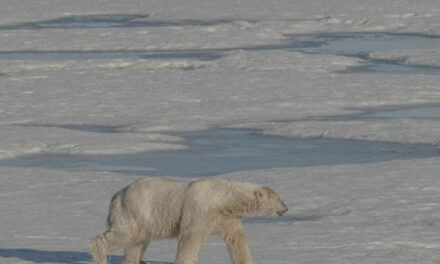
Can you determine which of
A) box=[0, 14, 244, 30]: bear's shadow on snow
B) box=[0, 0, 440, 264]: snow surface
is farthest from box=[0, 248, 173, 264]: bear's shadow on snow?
box=[0, 14, 244, 30]: bear's shadow on snow

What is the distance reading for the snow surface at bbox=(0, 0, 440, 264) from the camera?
7.47m

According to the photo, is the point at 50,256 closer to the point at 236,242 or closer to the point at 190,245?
the point at 190,245

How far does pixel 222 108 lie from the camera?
14391 mm

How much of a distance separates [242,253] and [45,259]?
1051 millimetres

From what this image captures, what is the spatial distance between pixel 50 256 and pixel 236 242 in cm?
103

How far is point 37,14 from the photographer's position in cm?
2833

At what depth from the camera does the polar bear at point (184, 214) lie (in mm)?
6289

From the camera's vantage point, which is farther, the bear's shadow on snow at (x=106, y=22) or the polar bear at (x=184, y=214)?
the bear's shadow on snow at (x=106, y=22)

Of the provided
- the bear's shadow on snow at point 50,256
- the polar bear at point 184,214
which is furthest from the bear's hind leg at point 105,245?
the bear's shadow on snow at point 50,256

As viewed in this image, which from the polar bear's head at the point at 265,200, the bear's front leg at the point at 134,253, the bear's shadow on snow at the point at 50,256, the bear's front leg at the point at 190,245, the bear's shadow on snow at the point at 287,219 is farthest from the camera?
the bear's shadow on snow at the point at 287,219

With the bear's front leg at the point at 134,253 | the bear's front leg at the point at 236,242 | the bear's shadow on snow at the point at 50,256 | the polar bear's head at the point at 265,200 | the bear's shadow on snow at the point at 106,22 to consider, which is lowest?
the bear's shadow on snow at the point at 106,22

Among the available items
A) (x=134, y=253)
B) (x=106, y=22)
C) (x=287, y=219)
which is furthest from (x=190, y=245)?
(x=106, y=22)

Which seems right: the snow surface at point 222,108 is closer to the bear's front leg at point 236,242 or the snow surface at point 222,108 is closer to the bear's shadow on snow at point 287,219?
the bear's shadow on snow at point 287,219

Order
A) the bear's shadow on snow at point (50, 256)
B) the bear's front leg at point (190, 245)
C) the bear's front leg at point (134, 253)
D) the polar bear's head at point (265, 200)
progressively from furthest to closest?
the bear's shadow on snow at point (50, 256) → the bear's front leg at point (134, 253) → the polar bear's head at point (265, 200) → the bear's front leg at point (190, 245)
